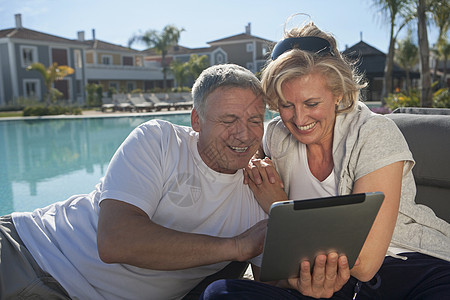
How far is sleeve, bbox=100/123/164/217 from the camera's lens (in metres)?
1.79

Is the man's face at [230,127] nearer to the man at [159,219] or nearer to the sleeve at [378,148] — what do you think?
the man at [159,219]

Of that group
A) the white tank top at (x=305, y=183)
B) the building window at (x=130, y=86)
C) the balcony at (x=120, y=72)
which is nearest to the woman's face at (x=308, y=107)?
the white tank top at (x=305, y=183)

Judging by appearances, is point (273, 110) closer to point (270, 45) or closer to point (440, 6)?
point (270, 45)

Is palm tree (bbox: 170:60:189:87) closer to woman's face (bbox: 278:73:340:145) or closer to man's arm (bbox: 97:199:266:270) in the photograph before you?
woman's face (bbox: 278:73:340:145)

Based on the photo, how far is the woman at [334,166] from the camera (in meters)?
1.68

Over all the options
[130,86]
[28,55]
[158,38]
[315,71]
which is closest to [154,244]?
[315,71]

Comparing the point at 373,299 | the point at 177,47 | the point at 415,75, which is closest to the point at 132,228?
the point at 373,299

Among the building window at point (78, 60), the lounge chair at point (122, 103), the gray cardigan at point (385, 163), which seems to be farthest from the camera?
the building window at point (78, 60)

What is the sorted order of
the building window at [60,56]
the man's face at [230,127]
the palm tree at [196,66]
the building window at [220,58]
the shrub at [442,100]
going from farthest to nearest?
the building window at [220,58]
the palm tree at [196,66]
the building window at [60,56]
the shrub at [442,100]
the man's face at [230,127]

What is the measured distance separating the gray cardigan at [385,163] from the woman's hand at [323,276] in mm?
435

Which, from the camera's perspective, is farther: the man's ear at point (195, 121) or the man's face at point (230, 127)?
the man's ear at point (195, 121)

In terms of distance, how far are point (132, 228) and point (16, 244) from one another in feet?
2.39

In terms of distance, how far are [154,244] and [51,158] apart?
948 cm

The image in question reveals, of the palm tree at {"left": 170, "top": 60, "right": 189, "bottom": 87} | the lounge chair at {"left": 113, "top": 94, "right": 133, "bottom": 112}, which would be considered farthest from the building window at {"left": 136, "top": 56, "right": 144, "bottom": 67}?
the lounge chair at {"left": 113, "top": 94, "right": 133, "bottom": 112}
